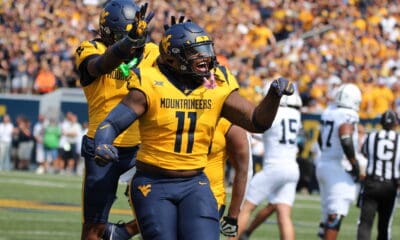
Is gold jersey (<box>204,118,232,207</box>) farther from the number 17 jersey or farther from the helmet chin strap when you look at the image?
the number 17 jersey

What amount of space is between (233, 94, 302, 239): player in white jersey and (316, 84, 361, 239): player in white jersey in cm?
30

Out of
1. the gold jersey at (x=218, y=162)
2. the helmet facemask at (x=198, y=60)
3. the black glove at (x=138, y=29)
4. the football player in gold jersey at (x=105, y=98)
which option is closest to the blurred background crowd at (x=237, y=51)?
the gold jersey at (x=218, y=162)

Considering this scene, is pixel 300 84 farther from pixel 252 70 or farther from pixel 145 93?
pixel 145 93

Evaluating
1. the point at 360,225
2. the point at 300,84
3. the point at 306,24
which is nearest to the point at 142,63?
the point at 360,225

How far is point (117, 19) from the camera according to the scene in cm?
712

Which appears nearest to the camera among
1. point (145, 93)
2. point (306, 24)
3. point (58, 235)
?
point (145, 93)

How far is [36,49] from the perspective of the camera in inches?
947

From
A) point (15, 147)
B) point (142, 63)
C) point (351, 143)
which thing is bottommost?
point (15, 147)

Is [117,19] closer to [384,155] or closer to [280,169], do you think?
[280,169]

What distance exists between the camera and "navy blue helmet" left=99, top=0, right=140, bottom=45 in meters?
7.12

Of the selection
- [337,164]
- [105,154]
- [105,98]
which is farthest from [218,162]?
[337,164]

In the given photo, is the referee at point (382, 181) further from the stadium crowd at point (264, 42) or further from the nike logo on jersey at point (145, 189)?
the stadium crowd at point (264, 42)

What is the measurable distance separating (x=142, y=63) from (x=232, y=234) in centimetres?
131

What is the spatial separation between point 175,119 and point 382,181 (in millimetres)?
4981
